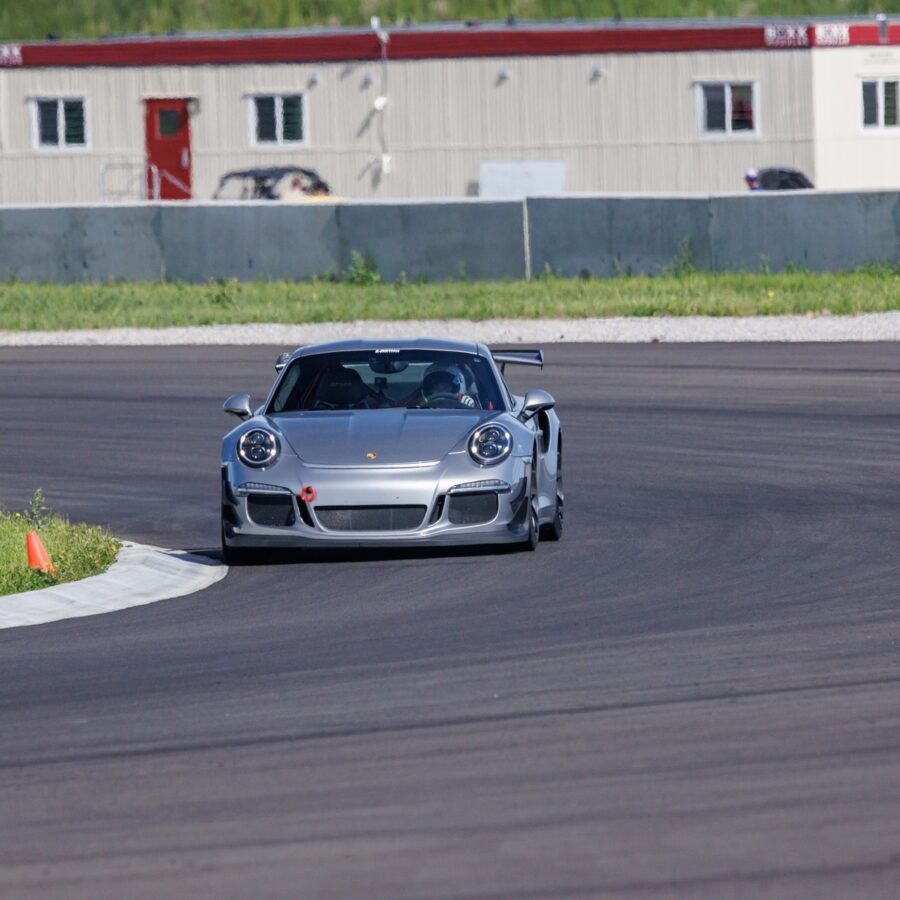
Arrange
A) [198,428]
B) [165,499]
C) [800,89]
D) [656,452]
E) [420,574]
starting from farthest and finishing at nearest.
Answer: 1. [800,89]
2. [198,428]
3. [656,452]
4. [165,499]
5. [420,574]

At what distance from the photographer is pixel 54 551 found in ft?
38.3

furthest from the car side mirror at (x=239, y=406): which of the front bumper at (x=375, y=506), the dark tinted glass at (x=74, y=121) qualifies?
the dark tinted glass at (x=74, y=121)

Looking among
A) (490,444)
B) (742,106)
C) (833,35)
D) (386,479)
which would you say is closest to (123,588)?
(386,479)

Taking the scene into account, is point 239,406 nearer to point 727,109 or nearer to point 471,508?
point 471,508

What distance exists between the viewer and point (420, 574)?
11.4 meters

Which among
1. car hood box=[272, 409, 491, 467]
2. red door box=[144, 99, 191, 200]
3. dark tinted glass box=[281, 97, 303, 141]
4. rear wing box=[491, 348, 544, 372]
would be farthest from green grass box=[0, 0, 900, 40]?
car hood box=[272, 409, 491, 467]

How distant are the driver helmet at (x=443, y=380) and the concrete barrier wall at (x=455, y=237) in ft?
58.4

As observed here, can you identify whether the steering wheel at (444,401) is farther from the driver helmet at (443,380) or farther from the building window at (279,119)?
the building window at (279,119)

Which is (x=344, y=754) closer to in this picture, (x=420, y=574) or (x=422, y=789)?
(x=422, y=789)

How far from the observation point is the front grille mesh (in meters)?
11.5

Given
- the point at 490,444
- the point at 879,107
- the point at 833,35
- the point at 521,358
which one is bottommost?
the point at 490,444

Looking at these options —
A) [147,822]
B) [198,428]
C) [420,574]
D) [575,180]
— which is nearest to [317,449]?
[420,574]

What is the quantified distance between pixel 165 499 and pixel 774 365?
32.1 ft

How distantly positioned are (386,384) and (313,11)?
152ft
